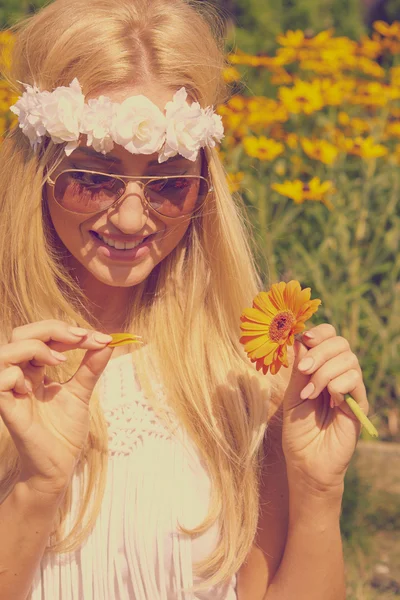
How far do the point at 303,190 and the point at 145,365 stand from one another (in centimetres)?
193

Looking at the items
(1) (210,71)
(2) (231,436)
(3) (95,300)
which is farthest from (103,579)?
(1) (210,71)

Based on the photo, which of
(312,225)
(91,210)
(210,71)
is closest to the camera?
(91,210)

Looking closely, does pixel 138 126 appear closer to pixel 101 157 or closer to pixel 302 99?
pixel 101 157

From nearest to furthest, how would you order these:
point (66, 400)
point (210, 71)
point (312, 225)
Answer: point (66, 400)
point (210, 71)
point (312, 225)

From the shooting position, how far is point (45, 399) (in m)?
1.69

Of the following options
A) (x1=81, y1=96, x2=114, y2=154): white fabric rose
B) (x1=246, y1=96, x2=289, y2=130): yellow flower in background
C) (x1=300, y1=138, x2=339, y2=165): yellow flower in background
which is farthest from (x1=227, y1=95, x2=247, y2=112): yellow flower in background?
(x1=81, y1=96, x2=114, y2=154): white fabric rose

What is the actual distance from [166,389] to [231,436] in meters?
0.16

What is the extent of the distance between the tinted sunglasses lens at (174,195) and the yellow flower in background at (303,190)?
1.82m

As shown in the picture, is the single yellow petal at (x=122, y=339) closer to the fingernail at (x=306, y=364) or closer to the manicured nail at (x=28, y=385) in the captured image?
the manicured nail at (x=28, y=385)

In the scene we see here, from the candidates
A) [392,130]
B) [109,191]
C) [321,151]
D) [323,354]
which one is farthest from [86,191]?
[392,130]

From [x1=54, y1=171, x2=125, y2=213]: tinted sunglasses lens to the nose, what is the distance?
1 centimetres

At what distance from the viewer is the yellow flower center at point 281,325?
1641mm

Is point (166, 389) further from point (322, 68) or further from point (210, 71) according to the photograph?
point (322, 68)

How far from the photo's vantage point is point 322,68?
4281 millimetres
